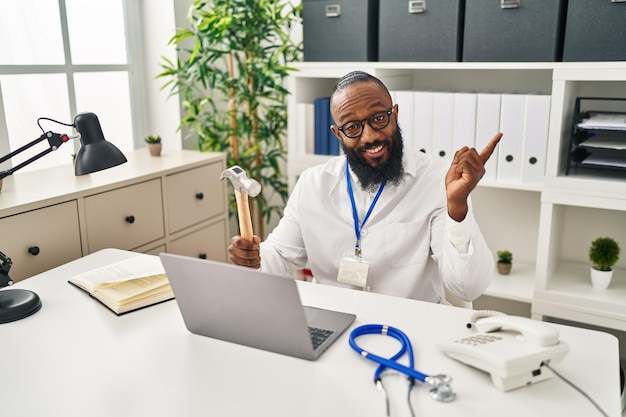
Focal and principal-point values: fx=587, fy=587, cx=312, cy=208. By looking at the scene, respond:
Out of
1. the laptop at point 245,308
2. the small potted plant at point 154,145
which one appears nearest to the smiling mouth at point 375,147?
the laptop at point 245,308

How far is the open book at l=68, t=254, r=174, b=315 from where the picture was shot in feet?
4.91

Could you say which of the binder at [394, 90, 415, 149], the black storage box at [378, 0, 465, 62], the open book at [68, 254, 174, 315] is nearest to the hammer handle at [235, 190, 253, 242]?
the open book at [68, 254, 174, 315]

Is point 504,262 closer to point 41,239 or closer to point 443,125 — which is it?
point 443,125

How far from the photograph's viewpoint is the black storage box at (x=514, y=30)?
7.37 ft

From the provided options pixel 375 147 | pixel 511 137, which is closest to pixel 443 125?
pixel 511 137

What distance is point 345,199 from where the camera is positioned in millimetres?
1947

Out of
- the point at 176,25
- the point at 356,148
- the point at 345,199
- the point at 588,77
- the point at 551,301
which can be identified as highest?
the point at 176,25

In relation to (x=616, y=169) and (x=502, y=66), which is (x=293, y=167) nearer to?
(x=502, y=66)

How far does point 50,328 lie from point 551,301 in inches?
74.6

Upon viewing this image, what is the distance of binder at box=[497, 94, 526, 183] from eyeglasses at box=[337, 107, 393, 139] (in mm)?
784

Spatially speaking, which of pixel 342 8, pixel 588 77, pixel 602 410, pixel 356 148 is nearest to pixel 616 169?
pixel 588 77

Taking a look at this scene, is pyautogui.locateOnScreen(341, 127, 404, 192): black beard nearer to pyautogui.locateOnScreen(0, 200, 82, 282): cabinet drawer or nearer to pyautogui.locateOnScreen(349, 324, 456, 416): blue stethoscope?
pyautogui.locateOnScreen(349, 324, 456, 416): blue stethoscope

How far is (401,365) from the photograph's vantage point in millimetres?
1129

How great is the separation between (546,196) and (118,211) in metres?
1.68
